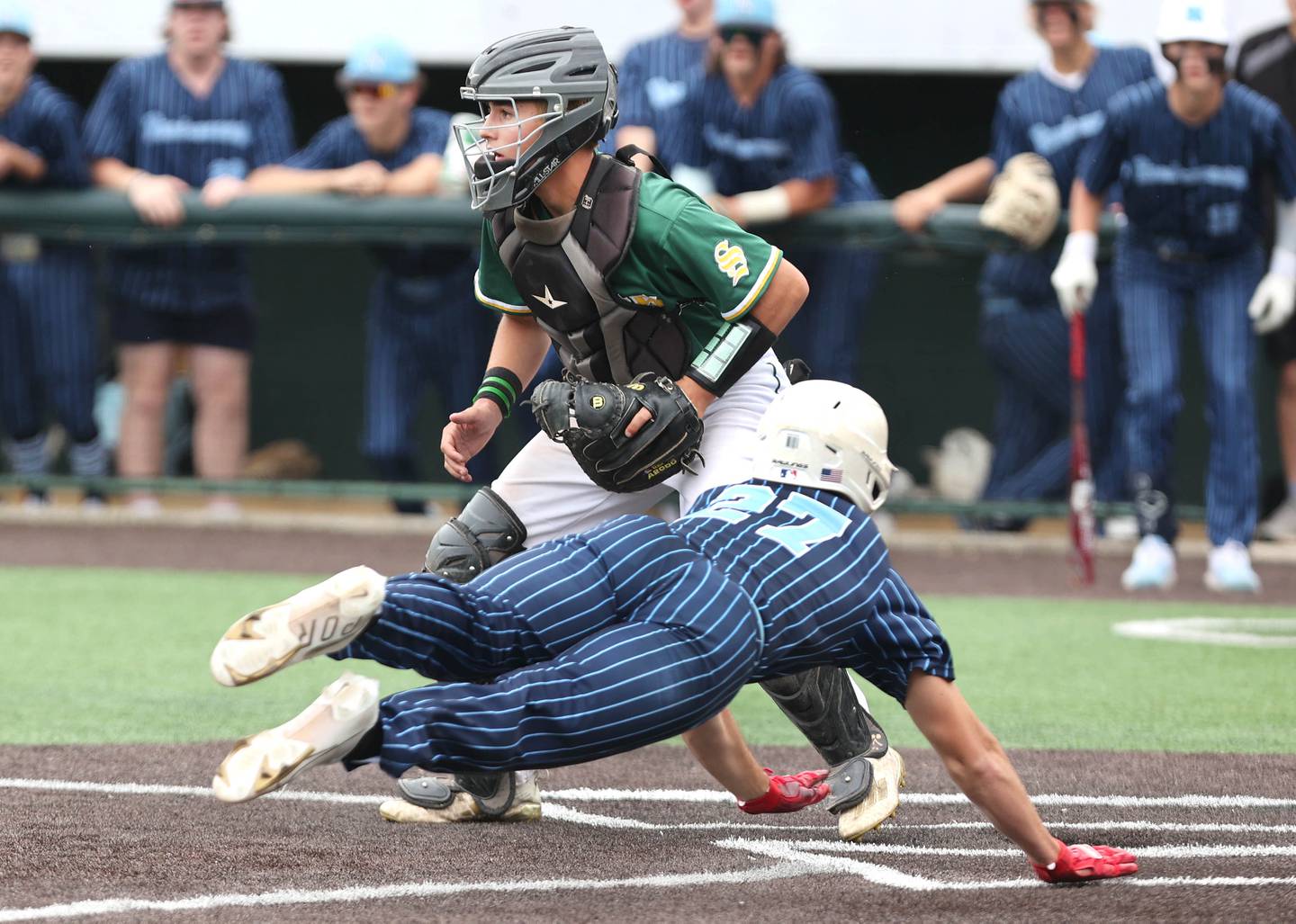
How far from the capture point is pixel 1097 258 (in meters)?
9.55

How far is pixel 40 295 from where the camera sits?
10047 mm

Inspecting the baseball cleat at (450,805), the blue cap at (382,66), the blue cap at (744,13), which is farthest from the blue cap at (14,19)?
the baseball cleat at (450,805)

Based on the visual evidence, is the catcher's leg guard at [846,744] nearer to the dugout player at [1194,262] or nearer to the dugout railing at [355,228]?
the dugout player at [1194,262]

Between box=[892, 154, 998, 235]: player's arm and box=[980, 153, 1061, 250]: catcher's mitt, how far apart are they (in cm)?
27

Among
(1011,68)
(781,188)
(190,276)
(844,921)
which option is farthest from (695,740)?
(1011,68)

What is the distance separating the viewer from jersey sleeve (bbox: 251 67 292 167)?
387 inches

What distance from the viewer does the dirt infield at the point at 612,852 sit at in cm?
352

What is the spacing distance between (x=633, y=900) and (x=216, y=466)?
22.7 ft

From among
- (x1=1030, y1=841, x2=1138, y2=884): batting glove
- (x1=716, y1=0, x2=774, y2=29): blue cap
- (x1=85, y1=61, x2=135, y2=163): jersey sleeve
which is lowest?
(x1=1030, y1=841, x2=1138, y2=884): batting glove

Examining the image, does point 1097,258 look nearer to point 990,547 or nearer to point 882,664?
point 990,547

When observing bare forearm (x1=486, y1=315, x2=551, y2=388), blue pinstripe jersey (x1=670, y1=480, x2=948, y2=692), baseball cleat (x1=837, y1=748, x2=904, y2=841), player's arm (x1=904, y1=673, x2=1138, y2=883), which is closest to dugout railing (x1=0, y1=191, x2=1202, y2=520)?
bare forearm (x1=486, y1=315, x2=551, y2=388)

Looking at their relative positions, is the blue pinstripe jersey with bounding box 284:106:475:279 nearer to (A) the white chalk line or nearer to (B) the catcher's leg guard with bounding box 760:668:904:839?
(B) the catcher's leg guard with bounding box 760:668:904:839

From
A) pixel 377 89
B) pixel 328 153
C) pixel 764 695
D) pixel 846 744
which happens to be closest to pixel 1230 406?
pixel 764 695

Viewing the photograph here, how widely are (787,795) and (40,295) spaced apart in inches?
261
